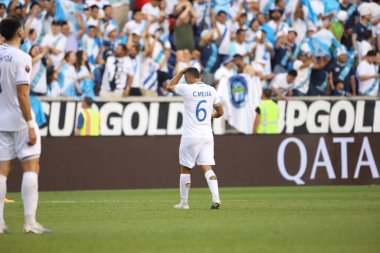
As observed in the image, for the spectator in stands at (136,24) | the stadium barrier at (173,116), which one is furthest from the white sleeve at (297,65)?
→ the spectator in stands at (136,24)

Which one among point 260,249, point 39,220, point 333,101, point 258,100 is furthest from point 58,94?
point 260,249

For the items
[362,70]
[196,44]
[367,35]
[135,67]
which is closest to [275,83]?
[196,44]

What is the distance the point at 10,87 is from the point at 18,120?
0.40m

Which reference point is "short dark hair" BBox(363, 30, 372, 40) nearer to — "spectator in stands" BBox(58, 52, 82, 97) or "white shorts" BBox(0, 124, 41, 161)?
"spectator in stands" BBox(58, 52, 82, 97)

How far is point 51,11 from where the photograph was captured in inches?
1063

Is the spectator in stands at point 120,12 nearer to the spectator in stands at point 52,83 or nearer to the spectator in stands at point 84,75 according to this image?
the spectator in stands at point 84,75

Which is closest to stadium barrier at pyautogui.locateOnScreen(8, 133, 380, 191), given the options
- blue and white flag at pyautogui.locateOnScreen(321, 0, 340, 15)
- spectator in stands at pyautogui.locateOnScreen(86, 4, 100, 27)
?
spectator in stands at pyautogui.locateOnScreen(86, 4, 100, 27)

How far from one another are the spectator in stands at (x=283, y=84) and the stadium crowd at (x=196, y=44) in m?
0.03

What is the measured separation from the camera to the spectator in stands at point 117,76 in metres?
26.3

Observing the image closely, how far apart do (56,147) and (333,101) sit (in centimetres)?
767

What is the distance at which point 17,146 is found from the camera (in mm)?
11922

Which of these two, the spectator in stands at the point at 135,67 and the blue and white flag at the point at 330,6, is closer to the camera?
the spectator in stands at the point at 135,67

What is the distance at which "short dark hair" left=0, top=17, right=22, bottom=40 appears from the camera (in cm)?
1185

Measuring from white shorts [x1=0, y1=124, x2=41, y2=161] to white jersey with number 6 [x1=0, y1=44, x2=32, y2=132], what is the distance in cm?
9
